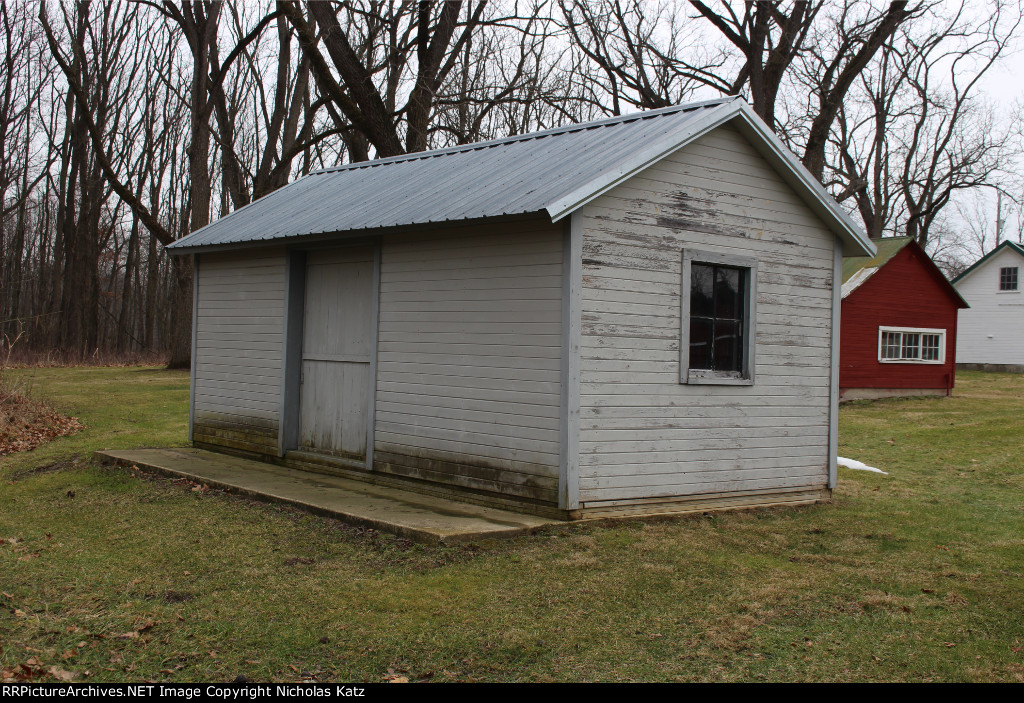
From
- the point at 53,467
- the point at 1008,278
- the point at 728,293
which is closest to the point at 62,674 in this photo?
the point at 728,293

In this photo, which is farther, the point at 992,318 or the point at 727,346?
the point at 992,318

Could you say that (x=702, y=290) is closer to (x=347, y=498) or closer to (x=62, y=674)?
(x=347, y=498)

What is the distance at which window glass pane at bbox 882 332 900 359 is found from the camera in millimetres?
24397

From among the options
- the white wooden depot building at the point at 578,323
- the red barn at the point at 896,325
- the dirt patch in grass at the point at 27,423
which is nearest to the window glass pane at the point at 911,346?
the red barn at the point at 896,325

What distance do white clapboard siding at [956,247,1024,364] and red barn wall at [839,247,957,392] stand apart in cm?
1184

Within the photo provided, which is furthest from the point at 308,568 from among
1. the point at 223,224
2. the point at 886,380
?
the point at 886,380

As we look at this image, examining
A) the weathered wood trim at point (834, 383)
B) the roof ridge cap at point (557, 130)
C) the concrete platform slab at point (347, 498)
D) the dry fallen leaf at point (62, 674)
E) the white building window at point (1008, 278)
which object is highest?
the white building window at point (1008, 278)

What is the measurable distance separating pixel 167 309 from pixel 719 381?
38565 millimetres

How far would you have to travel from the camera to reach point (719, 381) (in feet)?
30.7

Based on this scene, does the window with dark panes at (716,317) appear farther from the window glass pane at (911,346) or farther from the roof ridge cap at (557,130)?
the window glass pane at (911,346)

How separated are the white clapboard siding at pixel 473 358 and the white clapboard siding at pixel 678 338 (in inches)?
15.3

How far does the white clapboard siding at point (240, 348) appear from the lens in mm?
11617

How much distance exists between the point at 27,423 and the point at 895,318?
20.1 metres

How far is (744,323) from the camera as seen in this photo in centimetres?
964
